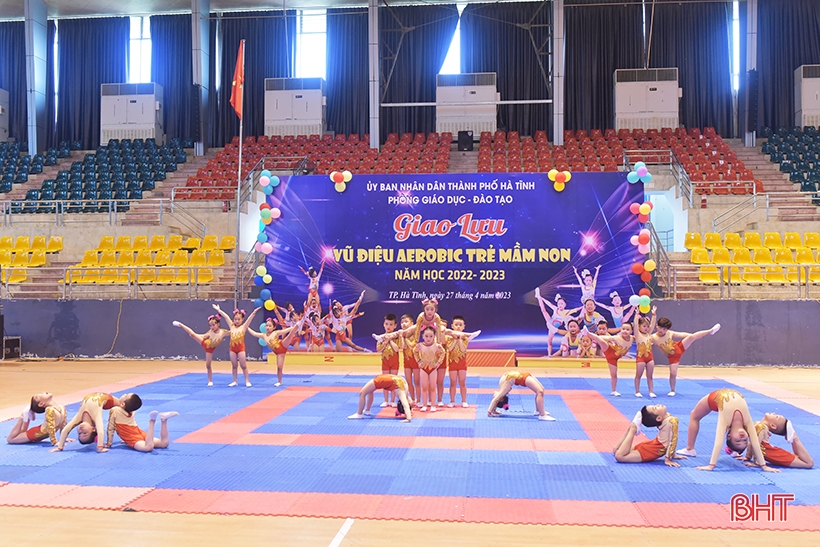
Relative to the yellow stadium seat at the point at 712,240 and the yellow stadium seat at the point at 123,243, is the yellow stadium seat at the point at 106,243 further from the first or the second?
the yellow stadium seat at the point at 712,240

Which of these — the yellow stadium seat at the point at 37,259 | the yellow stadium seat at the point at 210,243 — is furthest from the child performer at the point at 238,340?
the yellow stadium seat at the point at 37,259

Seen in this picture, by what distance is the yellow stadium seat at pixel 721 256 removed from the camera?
19.4 m

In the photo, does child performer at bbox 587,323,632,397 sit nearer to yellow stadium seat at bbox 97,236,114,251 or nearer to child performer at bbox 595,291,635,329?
child performer at bbox 595,291,635,329

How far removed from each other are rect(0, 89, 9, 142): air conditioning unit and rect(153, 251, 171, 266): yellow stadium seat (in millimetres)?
17611

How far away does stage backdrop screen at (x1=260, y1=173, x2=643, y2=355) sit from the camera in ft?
Result: 58.9

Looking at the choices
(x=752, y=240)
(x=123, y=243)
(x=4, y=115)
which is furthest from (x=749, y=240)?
(x=4, y=115)

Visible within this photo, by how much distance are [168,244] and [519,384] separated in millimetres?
14653

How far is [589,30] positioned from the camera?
104 feet

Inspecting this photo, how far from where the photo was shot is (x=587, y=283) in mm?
17781

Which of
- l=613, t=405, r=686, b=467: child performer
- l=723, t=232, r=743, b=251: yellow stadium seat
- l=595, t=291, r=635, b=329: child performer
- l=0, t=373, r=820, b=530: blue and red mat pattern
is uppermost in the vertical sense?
l=723, t=232, r=743, b=251: yellow stadium seat

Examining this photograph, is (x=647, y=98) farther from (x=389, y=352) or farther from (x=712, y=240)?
(x=389, y=352)

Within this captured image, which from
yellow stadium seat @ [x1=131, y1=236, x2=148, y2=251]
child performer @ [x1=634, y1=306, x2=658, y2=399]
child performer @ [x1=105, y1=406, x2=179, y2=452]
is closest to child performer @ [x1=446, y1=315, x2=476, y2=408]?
child performer @ [x1=634, y1=306, x2=658, y2=399]

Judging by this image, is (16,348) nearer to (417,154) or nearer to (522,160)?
(417,154)

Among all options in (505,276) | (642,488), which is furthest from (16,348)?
(642,488)
